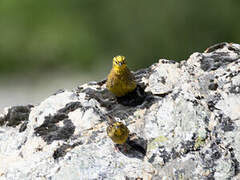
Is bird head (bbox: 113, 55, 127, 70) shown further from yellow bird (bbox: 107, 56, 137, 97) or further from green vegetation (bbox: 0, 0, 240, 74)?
green vegetation (bbox: 0, 0, 240, 74)

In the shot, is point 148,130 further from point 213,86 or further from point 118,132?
point 213,86

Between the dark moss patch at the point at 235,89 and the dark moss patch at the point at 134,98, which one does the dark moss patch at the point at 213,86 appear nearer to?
the dark moss patch at the point at 235,89

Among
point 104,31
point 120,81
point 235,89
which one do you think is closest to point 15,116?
point 120,81

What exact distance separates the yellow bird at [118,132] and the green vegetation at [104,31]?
717 centimetres

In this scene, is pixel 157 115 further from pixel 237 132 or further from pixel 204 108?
pixel 237 132

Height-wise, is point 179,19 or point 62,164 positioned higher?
point 179,19

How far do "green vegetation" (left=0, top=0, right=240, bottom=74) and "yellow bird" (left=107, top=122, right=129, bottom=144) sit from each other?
7.17 m

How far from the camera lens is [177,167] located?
16.0 feet

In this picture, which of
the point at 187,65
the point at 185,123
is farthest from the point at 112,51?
the point at 185,123

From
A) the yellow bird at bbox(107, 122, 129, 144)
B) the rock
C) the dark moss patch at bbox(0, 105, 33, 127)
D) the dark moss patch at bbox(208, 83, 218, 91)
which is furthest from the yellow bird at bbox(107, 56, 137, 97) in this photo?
the dark moss patch at bbox(0, 105, 33, 127)

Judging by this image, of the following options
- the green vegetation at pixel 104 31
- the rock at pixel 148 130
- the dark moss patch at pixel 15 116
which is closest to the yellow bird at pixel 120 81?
the rock at pixel 148 130

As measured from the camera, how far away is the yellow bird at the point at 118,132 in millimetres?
4992

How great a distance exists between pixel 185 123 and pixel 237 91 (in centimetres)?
65

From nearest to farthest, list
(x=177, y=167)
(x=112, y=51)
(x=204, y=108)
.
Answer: (x=177, y=167), (x=204, y=108), (x=112, y=51)
